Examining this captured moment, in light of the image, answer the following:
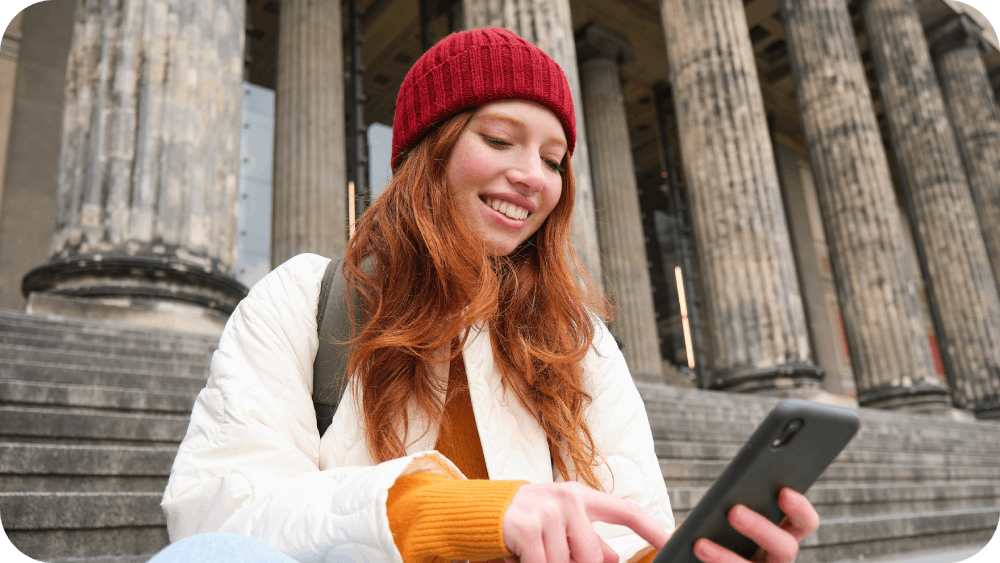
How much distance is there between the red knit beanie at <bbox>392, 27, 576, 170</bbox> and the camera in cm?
145

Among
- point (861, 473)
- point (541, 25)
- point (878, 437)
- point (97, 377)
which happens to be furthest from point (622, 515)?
point (878, 437)

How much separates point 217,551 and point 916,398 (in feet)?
41.9

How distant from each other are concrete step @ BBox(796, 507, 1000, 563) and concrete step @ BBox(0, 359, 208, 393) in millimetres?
3060

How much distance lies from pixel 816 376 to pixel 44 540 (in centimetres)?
863

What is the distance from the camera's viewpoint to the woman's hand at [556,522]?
31.0 inches

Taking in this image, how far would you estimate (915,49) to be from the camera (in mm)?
14477

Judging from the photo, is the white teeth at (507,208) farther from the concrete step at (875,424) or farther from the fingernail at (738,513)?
the concrete step at (875,424)

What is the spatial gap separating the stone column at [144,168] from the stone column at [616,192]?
1069 centimetres

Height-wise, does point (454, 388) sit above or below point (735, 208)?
below

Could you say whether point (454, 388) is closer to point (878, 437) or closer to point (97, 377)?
point (97, 377)

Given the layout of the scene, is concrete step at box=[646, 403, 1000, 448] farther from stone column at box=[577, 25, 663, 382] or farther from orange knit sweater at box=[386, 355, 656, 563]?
stone column at box=[577, 25, 663, 382]

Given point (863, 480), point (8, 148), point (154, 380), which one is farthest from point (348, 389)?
point (8, 148)

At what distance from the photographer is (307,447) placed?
118 cm

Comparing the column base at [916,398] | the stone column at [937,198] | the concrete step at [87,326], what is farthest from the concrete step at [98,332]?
the stone column at [937,198]
